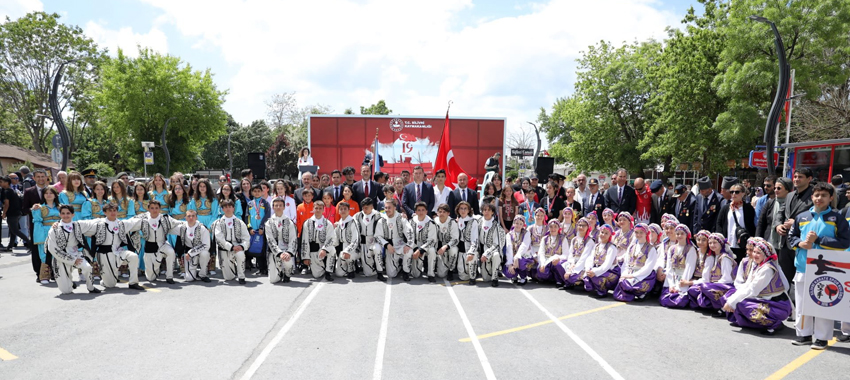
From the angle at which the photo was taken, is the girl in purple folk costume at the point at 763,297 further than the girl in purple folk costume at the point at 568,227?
No

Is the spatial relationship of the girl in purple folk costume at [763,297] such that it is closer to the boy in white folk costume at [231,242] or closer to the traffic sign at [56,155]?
the boy in white folk costume at [231,242]

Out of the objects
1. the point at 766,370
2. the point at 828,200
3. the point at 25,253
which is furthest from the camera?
the point at 25,253

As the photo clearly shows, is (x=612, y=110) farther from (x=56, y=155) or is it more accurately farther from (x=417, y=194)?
(x=56, y=155)

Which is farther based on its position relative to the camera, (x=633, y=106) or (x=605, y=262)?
(x=633, y=106)

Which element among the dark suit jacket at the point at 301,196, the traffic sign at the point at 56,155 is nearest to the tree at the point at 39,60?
the traffic sign at the point at 56,155

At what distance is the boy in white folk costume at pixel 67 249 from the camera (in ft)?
22.5

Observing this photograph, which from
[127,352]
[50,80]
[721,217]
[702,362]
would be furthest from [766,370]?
[50,80]

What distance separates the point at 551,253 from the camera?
7926 mm

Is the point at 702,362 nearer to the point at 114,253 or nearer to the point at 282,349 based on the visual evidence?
the point at 282,349

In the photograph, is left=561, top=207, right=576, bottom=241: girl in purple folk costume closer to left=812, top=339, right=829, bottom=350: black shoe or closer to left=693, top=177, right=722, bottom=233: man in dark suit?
left=693, top=177, right=722, bottom=233: man in dark suit

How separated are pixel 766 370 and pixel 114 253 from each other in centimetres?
849

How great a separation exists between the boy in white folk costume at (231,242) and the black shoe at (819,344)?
7613mm

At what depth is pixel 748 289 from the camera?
18.2 ft

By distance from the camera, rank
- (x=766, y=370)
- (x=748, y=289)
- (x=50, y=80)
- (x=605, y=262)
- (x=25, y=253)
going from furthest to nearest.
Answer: (x=50, y=80) → (x=25, y=253) → (x=605, y=262) → (x=748, y=289) → (x=766, y=370)
